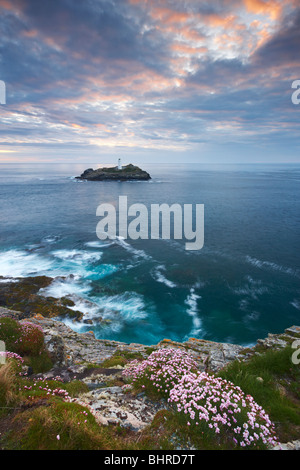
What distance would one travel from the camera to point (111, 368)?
1147 cm

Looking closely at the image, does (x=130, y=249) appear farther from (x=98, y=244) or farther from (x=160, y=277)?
(x=160, y=277)

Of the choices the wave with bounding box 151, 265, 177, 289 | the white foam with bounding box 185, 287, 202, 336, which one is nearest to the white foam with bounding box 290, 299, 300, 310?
the white foam with bounding box 185, 287, 202, 336

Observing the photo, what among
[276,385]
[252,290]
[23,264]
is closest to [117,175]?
[23,264]

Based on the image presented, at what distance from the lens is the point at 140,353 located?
48.9 ft

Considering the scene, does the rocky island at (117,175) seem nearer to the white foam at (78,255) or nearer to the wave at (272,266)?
the white foam at (78,255)

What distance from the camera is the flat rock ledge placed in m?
5.95

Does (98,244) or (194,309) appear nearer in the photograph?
(194,309)

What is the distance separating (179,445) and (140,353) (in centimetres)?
1080

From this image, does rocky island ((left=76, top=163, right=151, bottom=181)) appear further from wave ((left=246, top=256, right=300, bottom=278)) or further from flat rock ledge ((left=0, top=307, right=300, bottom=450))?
flat rock ledge ((left=0, top=307, right=300, bottom=450))

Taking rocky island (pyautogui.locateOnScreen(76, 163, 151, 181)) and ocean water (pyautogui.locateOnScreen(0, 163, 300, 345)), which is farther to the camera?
rocky island (pyautogui.locateOnScreen(76, 163, 151, 181))

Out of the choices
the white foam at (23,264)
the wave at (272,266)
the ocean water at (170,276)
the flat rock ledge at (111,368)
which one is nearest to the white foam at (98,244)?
the ocean water at (170,276)

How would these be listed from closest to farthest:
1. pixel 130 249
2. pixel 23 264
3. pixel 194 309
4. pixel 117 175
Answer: pixel 194 309 < pixel 23 264 < pixel 130 249 < pixel 117 175

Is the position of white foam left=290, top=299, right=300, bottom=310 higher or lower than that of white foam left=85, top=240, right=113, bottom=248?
lower
